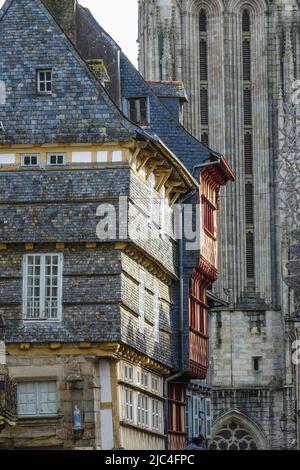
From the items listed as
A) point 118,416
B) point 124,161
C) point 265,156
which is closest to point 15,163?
point 124,161

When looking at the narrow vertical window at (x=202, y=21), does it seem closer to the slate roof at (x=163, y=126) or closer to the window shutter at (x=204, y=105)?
the window shutter at (x=204, y=105)

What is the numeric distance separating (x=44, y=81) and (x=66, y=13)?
1033 centimetres

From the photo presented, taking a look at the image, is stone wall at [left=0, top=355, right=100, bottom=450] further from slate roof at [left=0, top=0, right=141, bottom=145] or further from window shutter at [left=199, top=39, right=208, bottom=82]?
window shutter at [left=199, top=39, right=208, bottom=82]

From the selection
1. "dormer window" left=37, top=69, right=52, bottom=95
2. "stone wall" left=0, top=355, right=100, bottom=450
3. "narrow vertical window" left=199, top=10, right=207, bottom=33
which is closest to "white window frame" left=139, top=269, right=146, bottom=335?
"stone wall" left=0, top=355, right=100, bottom=450

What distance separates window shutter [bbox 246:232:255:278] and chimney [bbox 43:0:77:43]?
67010 millimetres

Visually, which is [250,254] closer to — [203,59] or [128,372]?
[203,59]

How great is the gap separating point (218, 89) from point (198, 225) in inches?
2643

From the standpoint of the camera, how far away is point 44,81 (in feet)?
193

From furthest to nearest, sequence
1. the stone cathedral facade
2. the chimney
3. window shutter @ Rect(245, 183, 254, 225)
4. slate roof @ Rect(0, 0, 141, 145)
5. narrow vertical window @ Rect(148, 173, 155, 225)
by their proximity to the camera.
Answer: window shutter @ Rect(245, 183, 254, 225) → the stone cathedral facade → the chimney → narrow vertical window @ Rect(148, 173, 155, 225) → slate roof @ Rect(0, 0, 141, 145)

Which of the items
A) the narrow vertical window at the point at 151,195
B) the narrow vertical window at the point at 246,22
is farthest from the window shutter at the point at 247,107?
the narrow vertical window at the point at 151,195

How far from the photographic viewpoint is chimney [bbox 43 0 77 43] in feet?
225

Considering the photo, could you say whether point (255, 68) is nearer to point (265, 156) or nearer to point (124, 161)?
point (265, 156)

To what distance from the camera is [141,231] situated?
59.6m

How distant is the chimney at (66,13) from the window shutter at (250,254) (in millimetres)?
67010
